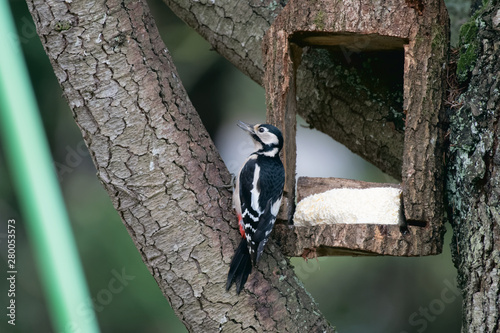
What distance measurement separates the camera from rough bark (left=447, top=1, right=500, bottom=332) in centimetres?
225

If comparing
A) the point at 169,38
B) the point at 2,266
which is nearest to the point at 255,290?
the point at 2,266

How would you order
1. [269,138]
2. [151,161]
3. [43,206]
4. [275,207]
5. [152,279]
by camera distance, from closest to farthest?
[43,206], [151,161], [275,207], [269,138], [152,279]

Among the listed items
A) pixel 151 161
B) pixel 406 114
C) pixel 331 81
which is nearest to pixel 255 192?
pixel 151 161

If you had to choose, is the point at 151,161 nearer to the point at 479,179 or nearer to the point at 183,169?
the point at 183,169

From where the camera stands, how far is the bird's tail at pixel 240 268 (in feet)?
7.67

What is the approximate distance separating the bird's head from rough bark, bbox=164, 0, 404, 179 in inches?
17.3

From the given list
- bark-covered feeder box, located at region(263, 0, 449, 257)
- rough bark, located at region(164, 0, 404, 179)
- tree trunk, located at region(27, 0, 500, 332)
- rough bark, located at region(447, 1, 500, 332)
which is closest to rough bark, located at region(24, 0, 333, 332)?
tree trunk, located at region(27, 0, 500, 332)

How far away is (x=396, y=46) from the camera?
2.78 meters

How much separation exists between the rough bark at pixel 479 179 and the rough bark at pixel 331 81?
587 mm


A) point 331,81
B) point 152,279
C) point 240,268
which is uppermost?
point 331,81

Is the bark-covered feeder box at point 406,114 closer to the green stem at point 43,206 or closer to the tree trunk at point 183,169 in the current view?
the tree trunk at point 183,169

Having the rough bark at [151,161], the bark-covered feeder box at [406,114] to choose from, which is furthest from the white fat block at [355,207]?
the rough bark at [151,161]

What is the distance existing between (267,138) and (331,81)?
24.1 inches

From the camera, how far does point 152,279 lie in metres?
4.00
